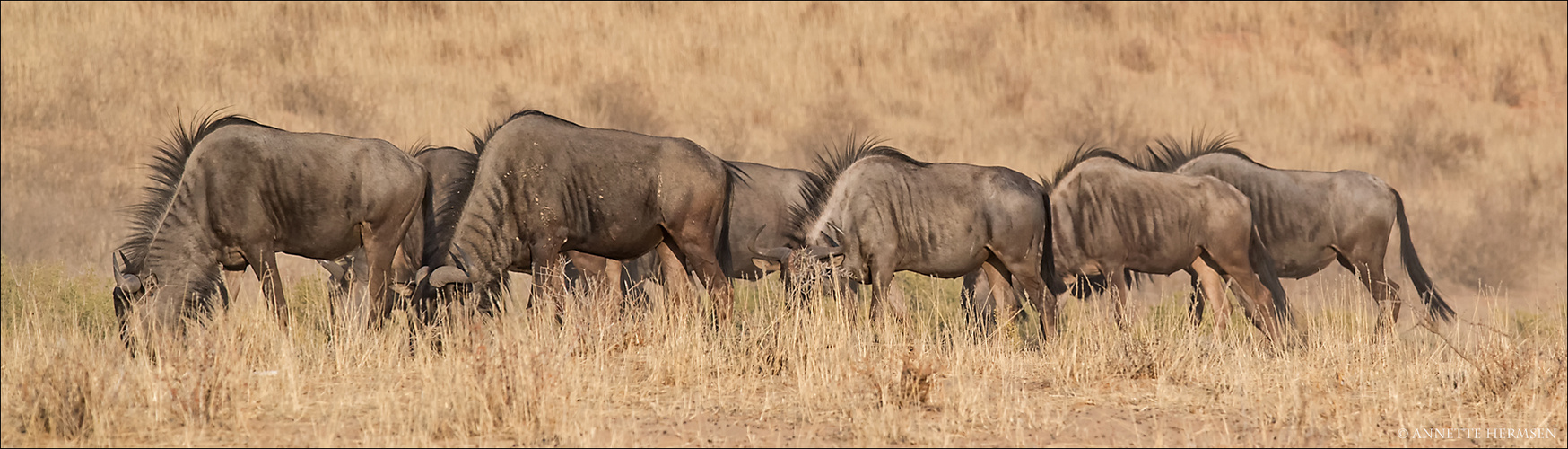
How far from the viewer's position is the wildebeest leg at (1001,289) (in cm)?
962

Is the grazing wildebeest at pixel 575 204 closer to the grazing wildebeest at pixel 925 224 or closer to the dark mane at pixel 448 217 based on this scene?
the dark mane at pixel 448 217

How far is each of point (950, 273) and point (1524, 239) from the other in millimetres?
10715

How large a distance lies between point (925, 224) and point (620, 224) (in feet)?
6.43

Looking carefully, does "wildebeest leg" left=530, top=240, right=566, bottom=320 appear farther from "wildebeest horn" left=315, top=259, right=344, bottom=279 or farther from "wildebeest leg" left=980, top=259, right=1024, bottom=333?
"wildebeest leg" left=980, top=259, right=1024, bottom=333

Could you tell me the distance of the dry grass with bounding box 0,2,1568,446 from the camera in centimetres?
581

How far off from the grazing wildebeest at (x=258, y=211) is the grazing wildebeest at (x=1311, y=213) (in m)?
5.92

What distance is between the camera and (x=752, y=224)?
36.3ft

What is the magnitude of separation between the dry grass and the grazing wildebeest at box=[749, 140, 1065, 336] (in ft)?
2.75

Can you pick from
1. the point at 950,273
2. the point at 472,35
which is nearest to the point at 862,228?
the point at 950,273

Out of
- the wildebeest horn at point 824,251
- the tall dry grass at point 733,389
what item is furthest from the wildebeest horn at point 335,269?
the wildebeest horn at point 824,251

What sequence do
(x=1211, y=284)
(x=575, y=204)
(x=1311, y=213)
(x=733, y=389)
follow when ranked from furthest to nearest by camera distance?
1. (x=1311, y=213)
2. (x=1211, y=284)
3. (x=575, y=204)
4. (x=733, y=389)

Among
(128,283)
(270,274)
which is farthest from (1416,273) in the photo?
(128,283)

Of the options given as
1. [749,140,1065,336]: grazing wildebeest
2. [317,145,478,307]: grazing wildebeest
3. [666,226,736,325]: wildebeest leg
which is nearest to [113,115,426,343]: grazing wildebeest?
[317,145,478,307]: grazing wildebeest

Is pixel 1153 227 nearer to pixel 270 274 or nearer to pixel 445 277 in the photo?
pixel 445 277
